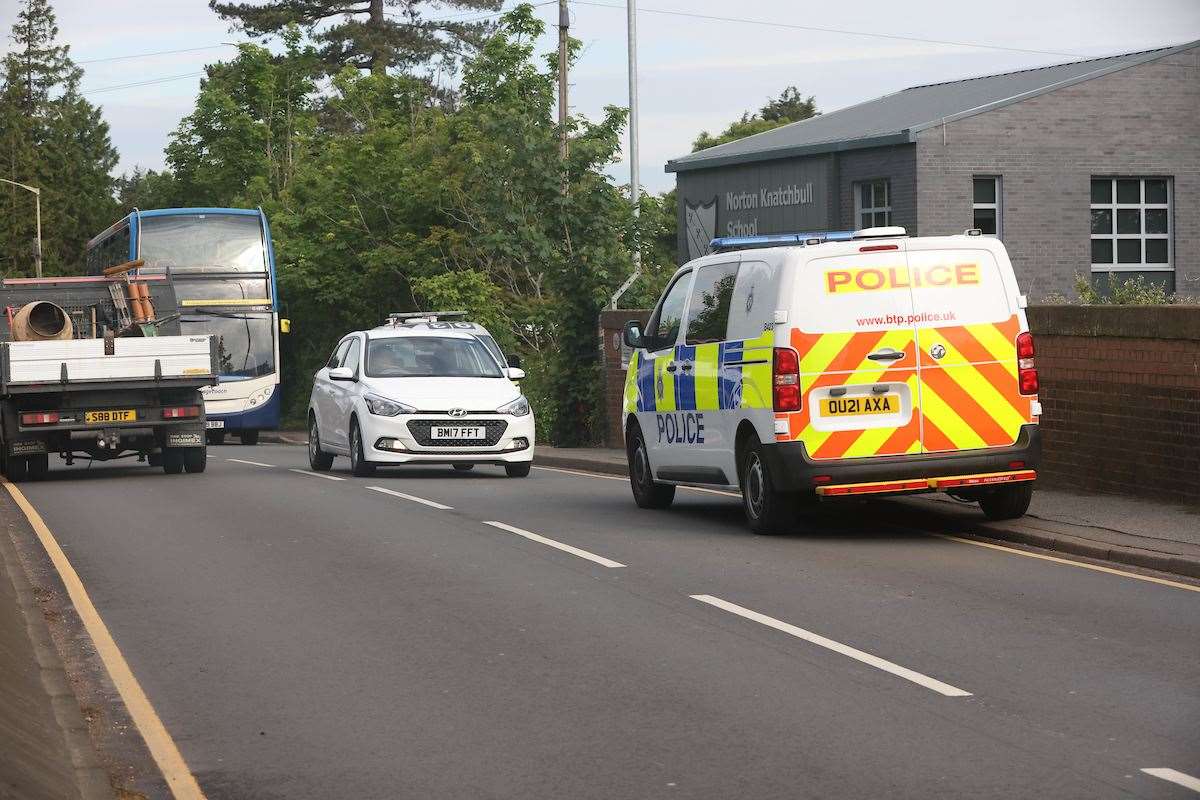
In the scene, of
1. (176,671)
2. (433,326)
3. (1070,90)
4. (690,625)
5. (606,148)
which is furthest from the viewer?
(606,148)

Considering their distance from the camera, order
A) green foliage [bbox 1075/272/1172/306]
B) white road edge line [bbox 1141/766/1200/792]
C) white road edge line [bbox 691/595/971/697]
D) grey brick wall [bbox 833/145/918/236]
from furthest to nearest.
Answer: grey brick wall [bbox 833/145/918/236] < green foliage [bbox 1075/272/1172/306] < white road edge line [bbox 691/595/971/697] < white road edge line [bbox 1141/766/1200/792]

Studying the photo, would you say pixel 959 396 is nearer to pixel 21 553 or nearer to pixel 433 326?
pixel 21 553

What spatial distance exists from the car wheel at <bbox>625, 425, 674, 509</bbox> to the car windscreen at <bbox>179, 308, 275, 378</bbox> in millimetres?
21659

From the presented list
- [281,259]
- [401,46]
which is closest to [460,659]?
[281,259]

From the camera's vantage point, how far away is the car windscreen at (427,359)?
21.8m

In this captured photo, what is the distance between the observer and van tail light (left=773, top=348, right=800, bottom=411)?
12.6m

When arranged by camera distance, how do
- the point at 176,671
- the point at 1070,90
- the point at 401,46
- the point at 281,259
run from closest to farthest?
the point at 176,671
the point at 1070,90
the point at 281,259
the point at 401,46

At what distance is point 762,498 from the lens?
43.7 ft

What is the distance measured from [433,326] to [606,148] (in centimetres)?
1189

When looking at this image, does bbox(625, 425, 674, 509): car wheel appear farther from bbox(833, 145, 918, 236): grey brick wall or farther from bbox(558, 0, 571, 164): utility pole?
bbox(558, 0, 571, 164): utility pole

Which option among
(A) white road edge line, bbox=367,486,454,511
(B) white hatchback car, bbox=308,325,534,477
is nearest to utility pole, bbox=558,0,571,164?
(B) white hatchback car, bbox=308,325,534,477

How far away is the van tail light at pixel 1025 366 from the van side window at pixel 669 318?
3.06 meters

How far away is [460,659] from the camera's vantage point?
28.2ft

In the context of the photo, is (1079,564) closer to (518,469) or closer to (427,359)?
(518,469)
